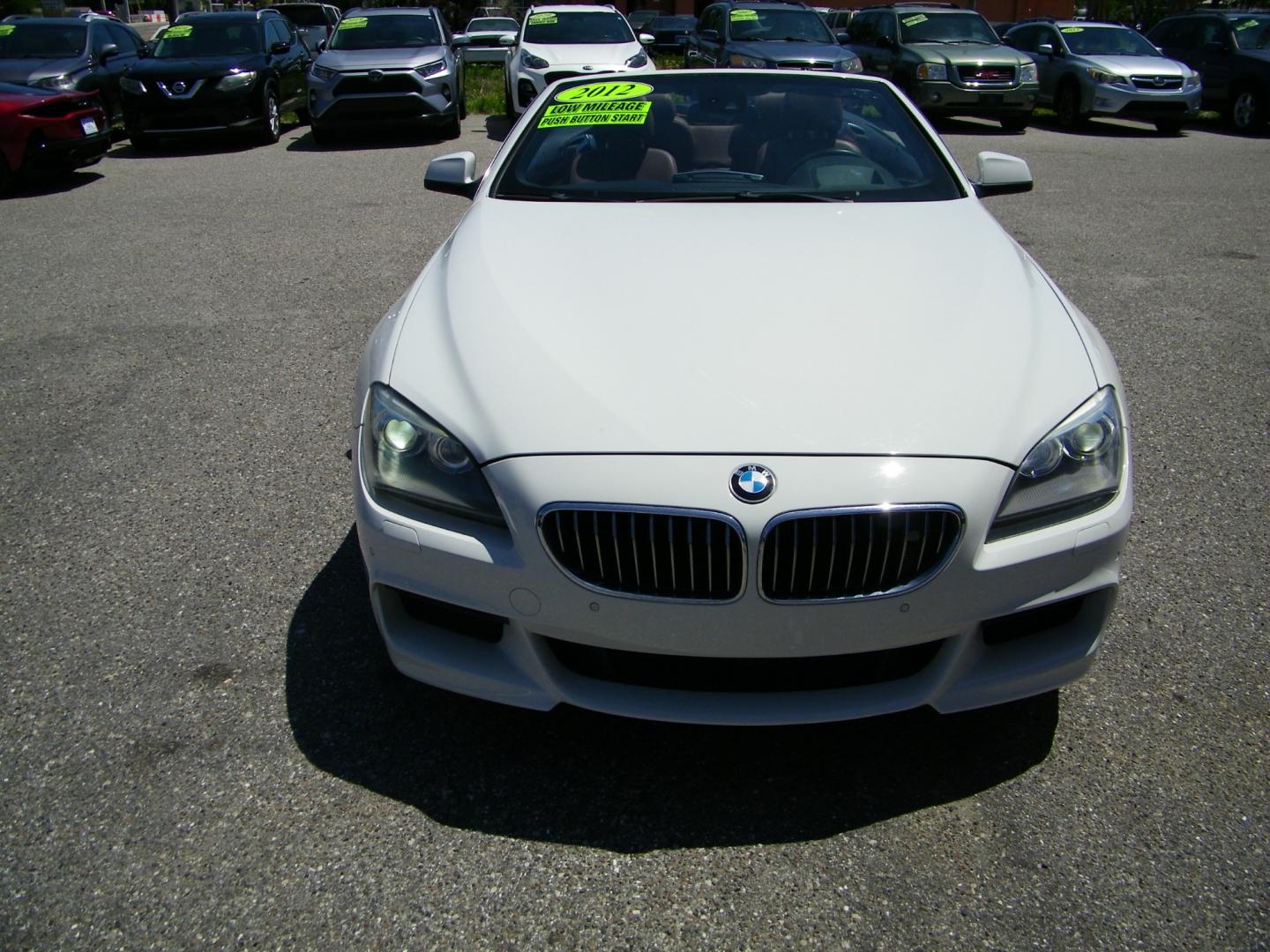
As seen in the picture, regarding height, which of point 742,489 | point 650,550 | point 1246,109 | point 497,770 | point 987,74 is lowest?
point 1246,109

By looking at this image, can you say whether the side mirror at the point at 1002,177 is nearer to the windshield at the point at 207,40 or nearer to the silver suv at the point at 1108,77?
the windshield at the point at 207,40

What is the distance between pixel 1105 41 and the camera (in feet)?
51.3

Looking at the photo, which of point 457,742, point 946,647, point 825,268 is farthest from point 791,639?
point 825,268

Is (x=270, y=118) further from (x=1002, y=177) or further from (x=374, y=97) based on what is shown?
(x=1002, y=177)

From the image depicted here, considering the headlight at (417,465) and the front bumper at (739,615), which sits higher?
the headlight at (417,465)

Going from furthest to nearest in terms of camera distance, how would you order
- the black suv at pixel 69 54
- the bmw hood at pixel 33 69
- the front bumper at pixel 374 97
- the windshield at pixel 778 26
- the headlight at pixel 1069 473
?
the windshield at pixel 778 26
the front bumper at pixel 374 97
the black suv at pixel 69 54
the bmw hood at pixel 33 69
the headlight at pixel 1069 473

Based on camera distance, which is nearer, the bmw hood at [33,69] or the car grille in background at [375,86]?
the bmw hood at [33,69]

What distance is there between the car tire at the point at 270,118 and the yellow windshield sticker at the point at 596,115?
33.5 feet

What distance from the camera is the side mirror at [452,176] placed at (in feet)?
13.4

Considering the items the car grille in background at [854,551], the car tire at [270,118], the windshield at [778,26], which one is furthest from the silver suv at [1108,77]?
→ the car grille in background at [854,551]

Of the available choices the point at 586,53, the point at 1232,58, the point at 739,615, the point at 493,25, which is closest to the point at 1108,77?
the point at 1232,58

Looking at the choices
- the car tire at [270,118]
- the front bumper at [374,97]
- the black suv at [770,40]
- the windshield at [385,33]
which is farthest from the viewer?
the black suv at [770,40]

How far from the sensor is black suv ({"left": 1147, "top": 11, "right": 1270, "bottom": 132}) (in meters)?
15.2

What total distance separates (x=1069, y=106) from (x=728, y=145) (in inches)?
534
